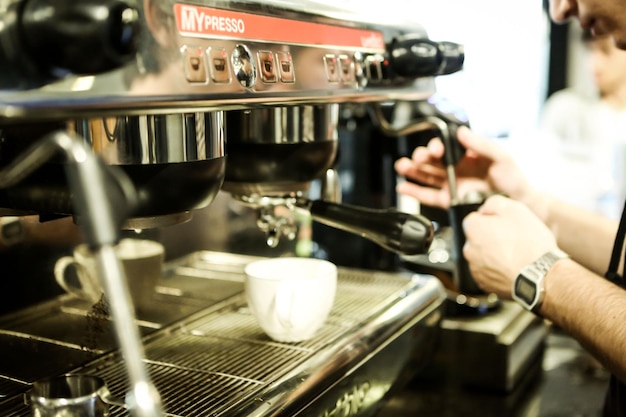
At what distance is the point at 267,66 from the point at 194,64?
96 mm

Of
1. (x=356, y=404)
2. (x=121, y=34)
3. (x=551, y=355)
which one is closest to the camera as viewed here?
(x=121, y=34)

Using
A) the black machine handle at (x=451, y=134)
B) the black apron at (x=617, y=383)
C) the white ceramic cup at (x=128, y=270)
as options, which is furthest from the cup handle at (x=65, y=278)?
the black apron at (x=617, y=383)

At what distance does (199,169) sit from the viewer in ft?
1.99

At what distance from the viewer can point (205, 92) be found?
539 mm

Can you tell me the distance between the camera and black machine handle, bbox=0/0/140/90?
1.35 feet

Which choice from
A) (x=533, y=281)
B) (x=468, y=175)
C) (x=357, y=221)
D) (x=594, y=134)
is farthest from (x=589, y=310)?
(x=594, y=134)

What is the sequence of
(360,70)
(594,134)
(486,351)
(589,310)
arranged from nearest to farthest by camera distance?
1. (360,70)
2. (589,310)
3. (486,351)
4. (594,134)

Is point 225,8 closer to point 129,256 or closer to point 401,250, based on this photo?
point 401,250

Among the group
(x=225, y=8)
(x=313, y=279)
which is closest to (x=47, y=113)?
(x=225, y=8)

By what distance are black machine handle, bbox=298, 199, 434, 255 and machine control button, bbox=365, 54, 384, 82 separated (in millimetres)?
147

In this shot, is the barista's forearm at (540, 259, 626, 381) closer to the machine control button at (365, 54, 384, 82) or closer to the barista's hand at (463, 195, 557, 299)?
the barista's hand at (463, 195, 557, 299)

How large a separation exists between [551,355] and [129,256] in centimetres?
81

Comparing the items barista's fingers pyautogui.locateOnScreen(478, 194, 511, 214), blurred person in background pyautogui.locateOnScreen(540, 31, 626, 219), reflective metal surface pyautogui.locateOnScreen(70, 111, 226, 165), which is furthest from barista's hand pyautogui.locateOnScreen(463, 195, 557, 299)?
blurred person in background pyautogui.locateOnScreen(540, 31, 626, 219)

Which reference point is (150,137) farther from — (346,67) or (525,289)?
(525,289)
